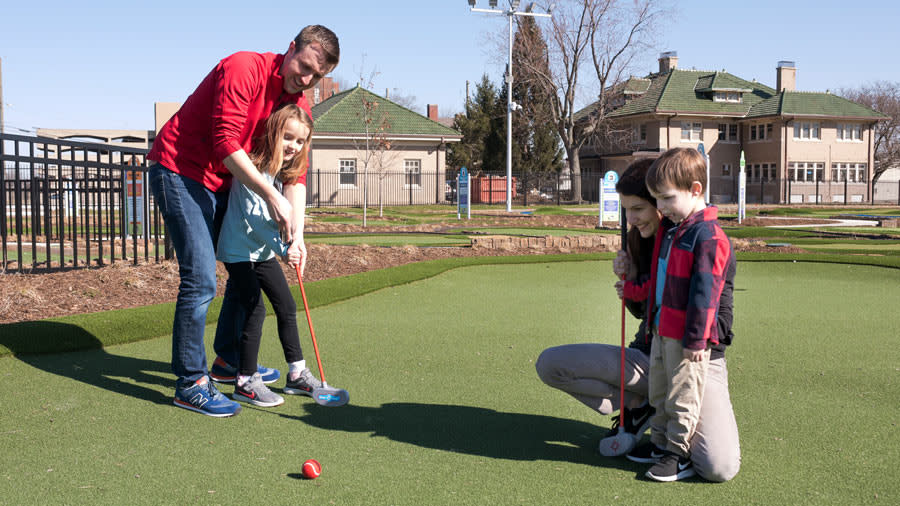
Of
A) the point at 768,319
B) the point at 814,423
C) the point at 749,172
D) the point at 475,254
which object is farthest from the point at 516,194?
the point at 814,423

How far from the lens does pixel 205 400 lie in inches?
141

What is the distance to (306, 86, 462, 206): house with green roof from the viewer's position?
123ft

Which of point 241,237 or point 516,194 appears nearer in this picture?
point 241,237

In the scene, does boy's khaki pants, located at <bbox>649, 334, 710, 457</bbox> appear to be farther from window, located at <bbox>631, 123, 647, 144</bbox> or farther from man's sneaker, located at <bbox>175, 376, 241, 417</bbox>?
window, located at <bbox>631, 123, 647, 144</bbox>

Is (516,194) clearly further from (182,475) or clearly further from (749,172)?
(182,475)

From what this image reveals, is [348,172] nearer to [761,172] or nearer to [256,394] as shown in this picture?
[761,172]

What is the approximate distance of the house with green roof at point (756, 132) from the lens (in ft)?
152

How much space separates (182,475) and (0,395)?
62.5 inches

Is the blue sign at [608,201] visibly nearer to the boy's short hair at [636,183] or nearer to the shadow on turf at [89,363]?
the shadow on turf at [89,363]

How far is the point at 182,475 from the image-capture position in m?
2.77

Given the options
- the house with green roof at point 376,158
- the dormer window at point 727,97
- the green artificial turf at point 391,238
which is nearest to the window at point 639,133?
the dormer window at point 727,97

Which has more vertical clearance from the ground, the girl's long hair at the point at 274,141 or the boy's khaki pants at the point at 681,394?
the girl's long hair at the point at 274,141

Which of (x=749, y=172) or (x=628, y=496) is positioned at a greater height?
(x=749, y=172)

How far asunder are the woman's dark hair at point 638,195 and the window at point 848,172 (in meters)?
50.1
